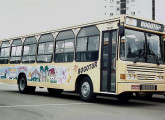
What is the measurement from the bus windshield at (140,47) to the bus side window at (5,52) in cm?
993

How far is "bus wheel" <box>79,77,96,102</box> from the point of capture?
12402 mm

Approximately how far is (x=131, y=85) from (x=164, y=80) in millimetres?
1913

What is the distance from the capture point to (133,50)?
11.6 m

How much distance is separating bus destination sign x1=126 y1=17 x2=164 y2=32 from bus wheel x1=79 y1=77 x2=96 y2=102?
2.92 metres

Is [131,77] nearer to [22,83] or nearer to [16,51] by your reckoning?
[22,83]

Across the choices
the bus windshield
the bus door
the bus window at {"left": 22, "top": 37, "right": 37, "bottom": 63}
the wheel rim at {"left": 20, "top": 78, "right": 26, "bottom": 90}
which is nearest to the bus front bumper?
the bus door

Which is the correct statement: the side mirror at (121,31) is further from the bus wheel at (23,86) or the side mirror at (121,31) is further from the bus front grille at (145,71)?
the bus wheel at (23,86)

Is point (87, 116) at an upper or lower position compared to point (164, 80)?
lower

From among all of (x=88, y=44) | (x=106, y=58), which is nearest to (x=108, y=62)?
(x=106, y=58)

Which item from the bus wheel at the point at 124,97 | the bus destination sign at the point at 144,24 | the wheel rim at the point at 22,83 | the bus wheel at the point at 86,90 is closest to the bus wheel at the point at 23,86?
the wheel rim at the point at 22,83

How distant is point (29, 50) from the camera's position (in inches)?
679

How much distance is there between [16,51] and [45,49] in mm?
3388

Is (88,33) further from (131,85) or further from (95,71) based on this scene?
(131,85)

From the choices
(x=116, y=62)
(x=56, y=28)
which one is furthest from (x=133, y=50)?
(x=56, y=28)
